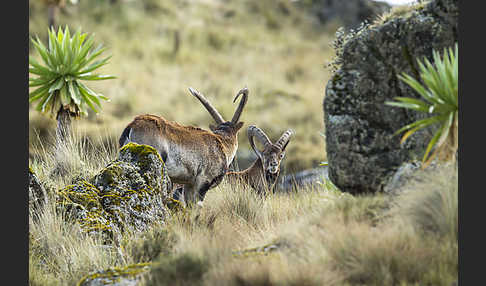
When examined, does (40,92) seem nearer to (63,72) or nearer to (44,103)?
(44,103)

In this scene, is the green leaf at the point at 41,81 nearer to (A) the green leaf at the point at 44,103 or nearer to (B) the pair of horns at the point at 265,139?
(A) the green leaf at the point at 44,103

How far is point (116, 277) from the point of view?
21.2ft

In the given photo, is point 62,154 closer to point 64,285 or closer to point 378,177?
point 64,285

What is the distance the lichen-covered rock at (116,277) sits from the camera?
636cm

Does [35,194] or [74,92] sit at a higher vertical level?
[74,92]

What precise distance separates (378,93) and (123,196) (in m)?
4.06

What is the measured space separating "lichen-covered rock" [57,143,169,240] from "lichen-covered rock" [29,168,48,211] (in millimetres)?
236

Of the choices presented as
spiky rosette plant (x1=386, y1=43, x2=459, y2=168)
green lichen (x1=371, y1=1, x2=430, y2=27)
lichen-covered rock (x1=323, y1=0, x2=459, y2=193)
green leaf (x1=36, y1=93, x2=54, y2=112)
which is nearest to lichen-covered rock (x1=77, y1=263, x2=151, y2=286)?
lichen-covered rock (x1=323, y1=0, x2=459, y2=193)

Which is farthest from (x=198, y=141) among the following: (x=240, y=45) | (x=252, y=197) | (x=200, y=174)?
(x=240, y=45)

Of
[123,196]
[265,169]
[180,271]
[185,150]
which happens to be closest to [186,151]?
[185,150]

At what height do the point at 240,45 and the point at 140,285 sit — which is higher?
the point at 240,45

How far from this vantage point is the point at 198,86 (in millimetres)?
46531

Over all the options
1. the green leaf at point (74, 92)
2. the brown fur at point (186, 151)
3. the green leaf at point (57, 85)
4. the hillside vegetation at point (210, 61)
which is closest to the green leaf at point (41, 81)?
the green leaf at point (57, 85)

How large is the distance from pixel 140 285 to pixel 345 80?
3.90 metres
